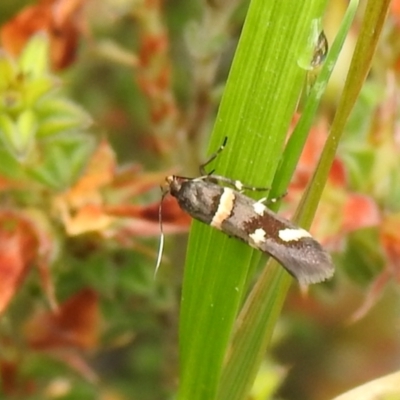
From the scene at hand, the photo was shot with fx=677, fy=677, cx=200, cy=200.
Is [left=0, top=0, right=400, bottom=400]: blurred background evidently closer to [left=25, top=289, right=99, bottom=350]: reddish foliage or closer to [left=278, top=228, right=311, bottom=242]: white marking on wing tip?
[left=25, top=289, right=99, bottom=350]: reddish foliage

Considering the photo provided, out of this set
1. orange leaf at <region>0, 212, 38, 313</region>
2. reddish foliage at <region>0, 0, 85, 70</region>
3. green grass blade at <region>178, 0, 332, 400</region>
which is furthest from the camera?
reddish foliage at <region>0, 0, 85, 70</region>

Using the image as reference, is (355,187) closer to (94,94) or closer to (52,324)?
(52,324)

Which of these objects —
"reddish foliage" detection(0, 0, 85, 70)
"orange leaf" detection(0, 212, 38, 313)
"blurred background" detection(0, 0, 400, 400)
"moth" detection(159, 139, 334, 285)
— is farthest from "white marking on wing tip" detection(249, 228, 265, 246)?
"reddish foliage" detection(0, 0, 85, 70)

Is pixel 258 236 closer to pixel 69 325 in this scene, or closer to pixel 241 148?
pixel 241 148

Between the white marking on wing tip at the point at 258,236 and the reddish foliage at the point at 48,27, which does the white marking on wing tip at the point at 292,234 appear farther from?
the reddish foliage at the point at 48,27

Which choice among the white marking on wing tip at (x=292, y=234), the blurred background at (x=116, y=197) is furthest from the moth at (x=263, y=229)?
the blurred background at (x=116, y=197)

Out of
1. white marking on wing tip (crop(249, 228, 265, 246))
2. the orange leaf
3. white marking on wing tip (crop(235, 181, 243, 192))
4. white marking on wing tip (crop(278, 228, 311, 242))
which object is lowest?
the orange leaf

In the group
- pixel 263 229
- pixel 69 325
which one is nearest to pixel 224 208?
pixel 263 229
